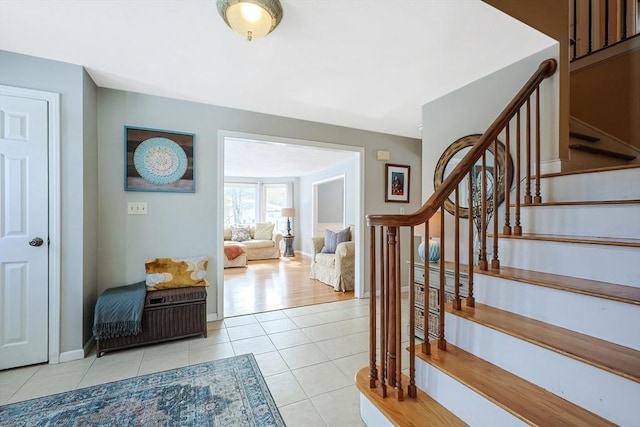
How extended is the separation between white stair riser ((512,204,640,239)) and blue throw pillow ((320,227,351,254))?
118 inches

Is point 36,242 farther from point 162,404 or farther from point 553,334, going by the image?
point 553,334

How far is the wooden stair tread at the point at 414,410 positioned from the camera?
1155mm

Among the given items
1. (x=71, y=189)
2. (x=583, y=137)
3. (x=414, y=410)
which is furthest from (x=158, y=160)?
(x=583, y=137)

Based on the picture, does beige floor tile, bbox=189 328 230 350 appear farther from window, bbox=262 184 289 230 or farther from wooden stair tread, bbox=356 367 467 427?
window, bbox=262 184 289 230

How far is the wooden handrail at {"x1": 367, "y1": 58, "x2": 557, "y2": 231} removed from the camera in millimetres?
1279

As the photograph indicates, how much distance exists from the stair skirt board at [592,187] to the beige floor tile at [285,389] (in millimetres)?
2137

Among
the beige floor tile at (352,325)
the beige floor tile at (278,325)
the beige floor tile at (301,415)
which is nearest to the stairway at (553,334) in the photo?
the beige floor tile at (301,415)

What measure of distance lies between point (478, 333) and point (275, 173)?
22.7 feet

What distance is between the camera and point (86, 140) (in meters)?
2.28

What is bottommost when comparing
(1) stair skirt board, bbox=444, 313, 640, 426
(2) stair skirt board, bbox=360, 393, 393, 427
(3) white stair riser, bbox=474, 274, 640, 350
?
(2) stair skirt board, bbox=360, 393, 393, 427

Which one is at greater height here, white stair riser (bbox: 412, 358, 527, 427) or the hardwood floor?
white stair riser (bbox: 412, 358, 527, 427)

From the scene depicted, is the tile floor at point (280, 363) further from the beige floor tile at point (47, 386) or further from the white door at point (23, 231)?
the white door at point (23, 231)

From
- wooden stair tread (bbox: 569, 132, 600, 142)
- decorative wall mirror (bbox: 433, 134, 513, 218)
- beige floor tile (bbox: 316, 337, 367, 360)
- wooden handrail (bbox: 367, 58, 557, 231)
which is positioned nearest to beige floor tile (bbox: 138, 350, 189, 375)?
beige floor tile (bbox: 316, 337, 367, 360)

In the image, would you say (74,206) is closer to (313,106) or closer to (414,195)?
(313,106)
